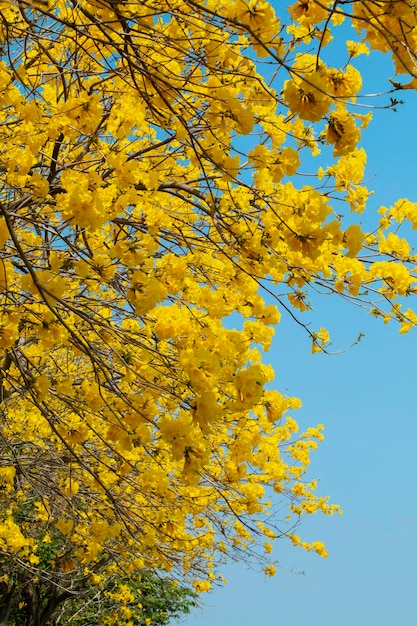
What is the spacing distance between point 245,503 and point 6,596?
7788 millimetres

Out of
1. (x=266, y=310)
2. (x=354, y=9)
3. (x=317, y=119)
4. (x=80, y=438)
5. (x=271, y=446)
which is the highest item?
(x=271, y=446)

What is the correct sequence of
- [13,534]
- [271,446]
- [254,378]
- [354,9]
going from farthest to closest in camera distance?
1. [13,534]
2. [271,446]
3. [254,378]
4. [354,9]

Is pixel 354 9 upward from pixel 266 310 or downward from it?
downward

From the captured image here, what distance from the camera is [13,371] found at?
6.19 metres

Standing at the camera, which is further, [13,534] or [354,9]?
[13,534]

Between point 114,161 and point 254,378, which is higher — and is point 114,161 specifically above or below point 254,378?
above

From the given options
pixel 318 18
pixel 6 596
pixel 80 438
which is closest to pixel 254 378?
pixel 318 18

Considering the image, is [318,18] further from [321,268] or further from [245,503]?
[245,503]

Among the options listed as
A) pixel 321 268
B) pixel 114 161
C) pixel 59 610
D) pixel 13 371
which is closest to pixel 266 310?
pixel 321 268

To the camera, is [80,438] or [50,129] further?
[80,438]

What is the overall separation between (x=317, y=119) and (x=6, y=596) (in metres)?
10.6

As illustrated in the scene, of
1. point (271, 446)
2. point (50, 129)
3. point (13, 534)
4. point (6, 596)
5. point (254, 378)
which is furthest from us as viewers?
point (6, 596)

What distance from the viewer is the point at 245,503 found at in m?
4.84

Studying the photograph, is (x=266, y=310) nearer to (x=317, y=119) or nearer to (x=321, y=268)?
(x=321, y=268)
